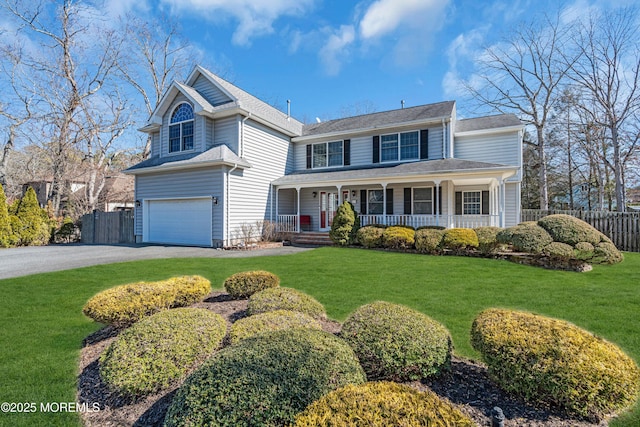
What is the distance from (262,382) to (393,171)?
12.9 meters

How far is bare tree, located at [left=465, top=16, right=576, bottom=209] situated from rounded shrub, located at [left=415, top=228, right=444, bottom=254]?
13.1 metres

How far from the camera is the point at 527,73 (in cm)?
2112

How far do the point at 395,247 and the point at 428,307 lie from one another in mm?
6936

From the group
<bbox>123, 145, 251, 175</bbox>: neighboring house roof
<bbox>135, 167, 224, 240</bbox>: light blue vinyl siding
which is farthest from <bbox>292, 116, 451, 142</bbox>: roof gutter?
<bbox>135, 167, 224, 240</bbox>: light blue vinyl siding

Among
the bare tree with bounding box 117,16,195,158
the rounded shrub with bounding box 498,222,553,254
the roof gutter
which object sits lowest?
the rounded shrub with bounding box 498,222,553,254

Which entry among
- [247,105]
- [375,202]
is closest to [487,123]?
[375,202]

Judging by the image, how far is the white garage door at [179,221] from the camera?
1384 cm

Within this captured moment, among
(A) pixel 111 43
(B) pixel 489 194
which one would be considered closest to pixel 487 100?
(B) pixel 489 194

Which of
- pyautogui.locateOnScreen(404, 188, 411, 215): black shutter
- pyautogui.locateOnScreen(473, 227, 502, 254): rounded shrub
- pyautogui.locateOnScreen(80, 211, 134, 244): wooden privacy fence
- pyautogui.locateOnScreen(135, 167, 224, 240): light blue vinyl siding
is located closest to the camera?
pyautogui.locateOnScreen(473, 227, 502, 254): rounded shrub

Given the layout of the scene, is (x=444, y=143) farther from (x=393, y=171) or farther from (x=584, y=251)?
(x=584, y=251)

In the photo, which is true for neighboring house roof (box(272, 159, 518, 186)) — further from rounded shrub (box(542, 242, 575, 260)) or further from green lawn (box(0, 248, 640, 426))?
green lawn (box(0, 248, 640, 426))

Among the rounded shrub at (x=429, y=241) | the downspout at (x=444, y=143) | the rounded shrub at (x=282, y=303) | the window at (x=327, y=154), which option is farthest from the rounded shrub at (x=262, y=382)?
the window at (x=327, y=154)

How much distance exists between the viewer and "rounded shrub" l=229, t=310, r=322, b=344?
2922 millimetres

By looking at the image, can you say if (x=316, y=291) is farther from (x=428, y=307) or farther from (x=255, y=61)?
(x=255, y=61)
